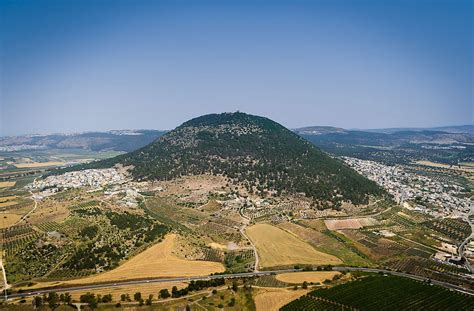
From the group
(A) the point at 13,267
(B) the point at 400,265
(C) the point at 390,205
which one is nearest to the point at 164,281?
(A) the point at 13,267

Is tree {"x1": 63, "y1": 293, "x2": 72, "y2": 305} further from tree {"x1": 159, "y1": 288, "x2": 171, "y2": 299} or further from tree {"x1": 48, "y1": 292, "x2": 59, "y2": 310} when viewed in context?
tree {"x1": 159, "y1": 288, "x2": 171, "y2": 299}

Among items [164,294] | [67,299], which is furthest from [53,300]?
[164,294]

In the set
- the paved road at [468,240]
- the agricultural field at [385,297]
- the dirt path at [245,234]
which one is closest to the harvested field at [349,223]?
the paved road at [468,240]

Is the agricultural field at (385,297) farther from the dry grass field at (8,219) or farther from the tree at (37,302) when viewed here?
the dry grass field at (8,219)

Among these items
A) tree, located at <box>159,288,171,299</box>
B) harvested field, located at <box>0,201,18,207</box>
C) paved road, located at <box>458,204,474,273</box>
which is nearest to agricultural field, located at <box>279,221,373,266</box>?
paved road, located at <box>458,204,474,273</box>

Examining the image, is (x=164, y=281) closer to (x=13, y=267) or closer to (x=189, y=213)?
(x=13, y=267)

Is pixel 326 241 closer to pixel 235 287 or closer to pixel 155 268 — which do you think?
pixel 235 287

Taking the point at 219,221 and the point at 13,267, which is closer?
the point at 13,267
